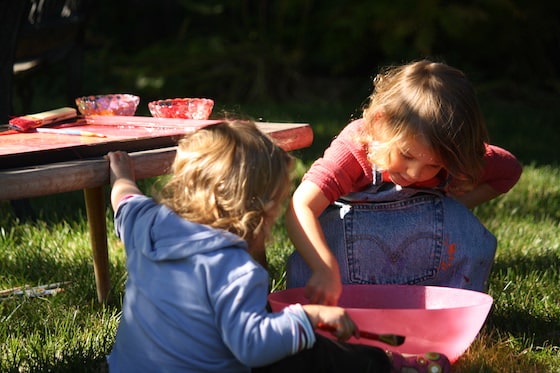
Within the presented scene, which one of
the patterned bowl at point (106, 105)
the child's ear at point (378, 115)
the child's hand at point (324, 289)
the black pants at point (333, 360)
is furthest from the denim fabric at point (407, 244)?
the patterned bowl at point (106, 105)

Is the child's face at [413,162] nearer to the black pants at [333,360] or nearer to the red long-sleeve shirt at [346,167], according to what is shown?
the red long-sleeve shirt at [346,167]

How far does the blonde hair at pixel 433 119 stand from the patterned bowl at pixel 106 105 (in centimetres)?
72

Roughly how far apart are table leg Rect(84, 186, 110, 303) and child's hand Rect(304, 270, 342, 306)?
69 cm

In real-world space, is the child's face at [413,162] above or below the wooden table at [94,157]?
below

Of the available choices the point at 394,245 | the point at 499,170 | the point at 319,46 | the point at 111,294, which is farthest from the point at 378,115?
the point at 319,46

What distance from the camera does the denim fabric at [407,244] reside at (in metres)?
2.47

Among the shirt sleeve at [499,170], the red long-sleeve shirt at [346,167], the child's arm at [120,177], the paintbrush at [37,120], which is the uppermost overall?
the paintbrush at [37,120]

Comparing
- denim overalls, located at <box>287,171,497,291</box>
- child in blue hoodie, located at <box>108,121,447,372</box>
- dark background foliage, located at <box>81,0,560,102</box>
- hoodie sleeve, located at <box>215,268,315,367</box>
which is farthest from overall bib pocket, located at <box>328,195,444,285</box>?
dark background foliage, located at <box>81,0,560,102</box>

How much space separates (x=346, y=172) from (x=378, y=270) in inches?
11.0

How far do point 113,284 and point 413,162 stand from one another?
1.02m

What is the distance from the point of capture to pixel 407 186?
2500 millimetres

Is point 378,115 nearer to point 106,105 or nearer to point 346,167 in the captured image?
point 346,167

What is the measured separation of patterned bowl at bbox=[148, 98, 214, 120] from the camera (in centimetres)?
259

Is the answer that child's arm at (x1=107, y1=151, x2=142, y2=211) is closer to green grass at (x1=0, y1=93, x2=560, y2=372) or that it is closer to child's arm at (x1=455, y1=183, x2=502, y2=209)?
green grass at (x1=0, y1=93, x2=560, y2=372)
